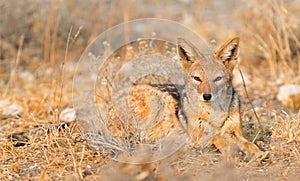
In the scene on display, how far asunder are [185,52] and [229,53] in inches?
17.2

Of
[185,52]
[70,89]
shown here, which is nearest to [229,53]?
[185,52]

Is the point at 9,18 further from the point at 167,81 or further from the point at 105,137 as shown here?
the point at 105,137

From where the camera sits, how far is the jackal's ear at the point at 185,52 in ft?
17.1

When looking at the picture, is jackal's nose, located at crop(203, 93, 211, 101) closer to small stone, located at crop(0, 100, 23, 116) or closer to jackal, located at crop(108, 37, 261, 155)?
jackal, located at crop(108, 37, 261, 155)

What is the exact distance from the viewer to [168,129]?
5.44 metres

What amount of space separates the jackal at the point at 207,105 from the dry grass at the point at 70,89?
10.6 inches

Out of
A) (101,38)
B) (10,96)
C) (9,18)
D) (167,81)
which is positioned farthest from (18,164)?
(9,18)

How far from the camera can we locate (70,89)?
862 centimetres

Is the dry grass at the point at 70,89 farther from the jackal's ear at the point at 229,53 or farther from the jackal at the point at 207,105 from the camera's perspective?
the jackal's ear at the point at 229,53

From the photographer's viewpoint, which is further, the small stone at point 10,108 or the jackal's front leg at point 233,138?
the small stone at point 10,108

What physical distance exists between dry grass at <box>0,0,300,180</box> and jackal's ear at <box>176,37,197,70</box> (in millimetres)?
951

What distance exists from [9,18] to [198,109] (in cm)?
626

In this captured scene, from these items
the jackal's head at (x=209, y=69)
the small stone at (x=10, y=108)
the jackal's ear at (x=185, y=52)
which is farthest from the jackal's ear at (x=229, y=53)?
the small stone at (x=10, y=108)

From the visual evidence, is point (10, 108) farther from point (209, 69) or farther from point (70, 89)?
point (209, 69)
